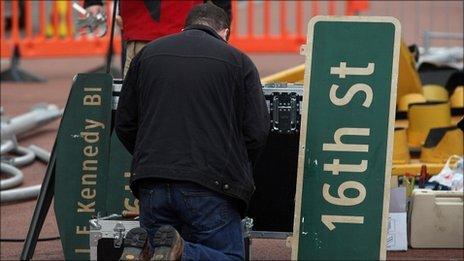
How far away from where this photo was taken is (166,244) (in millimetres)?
5113

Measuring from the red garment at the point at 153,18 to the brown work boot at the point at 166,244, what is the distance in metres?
2.44

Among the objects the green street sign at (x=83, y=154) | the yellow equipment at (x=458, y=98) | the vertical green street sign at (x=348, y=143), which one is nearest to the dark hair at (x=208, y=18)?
the vertical green street sign at (x=348, y=143)

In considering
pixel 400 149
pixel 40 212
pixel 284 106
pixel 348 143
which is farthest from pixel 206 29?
pixel 400 149

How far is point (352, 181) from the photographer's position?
5797 millimetres

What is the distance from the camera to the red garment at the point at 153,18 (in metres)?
7.43

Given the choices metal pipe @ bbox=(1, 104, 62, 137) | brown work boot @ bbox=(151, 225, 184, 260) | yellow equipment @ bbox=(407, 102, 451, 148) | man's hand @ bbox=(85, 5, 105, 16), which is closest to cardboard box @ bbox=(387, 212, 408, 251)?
yellow equipment @ bbox=(407, 102, 451, 148)

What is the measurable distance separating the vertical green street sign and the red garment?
1.74 metres

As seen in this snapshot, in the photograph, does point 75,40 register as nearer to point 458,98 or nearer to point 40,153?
point 40,153

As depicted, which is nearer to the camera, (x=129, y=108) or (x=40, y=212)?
(x=129, y=108)

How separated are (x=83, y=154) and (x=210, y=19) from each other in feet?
4.11

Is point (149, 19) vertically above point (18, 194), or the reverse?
point (149, 19)

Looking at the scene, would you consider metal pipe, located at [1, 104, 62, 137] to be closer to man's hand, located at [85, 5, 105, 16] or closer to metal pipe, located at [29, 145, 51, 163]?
metal pipe, located at [29, 145, 51, 163]

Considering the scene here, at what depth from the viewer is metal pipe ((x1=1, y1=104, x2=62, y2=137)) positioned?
10403 millimetres

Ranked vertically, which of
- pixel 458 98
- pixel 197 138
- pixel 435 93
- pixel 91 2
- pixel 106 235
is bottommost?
pixel 435 93
